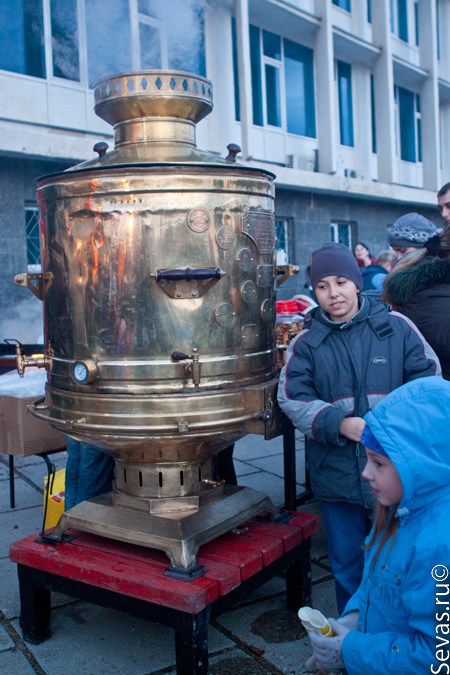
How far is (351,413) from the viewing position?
282 cm

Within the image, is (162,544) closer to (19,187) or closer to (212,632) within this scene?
(212,632)

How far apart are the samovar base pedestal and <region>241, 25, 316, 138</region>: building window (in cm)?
1182

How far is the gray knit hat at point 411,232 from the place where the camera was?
14.1 ft

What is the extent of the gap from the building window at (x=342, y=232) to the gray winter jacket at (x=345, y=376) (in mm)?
12727

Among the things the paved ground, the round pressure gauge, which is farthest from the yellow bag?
the round pressure gauge

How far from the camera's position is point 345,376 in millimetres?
2879

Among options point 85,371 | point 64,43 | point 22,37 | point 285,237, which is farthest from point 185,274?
point 285,237

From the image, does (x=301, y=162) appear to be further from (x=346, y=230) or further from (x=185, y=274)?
(x=185, y=274)

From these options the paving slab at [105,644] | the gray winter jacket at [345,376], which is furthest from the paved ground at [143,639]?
the gray winter jacket at [345,376]

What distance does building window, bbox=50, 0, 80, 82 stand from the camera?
9.47 meters

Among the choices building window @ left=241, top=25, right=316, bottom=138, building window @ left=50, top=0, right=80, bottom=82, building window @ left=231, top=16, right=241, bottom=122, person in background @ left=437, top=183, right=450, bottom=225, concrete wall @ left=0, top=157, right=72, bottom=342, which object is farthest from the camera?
building window @ left=241, top=25, right=316, bottom=138

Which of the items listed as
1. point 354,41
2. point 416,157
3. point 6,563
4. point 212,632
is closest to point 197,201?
point 212,632

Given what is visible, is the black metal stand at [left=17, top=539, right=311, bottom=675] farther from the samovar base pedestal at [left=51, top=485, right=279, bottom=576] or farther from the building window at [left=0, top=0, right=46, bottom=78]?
the building window at [left=0, top=0, right=46, bottom=78]

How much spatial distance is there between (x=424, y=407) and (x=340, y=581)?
154 centimetres
